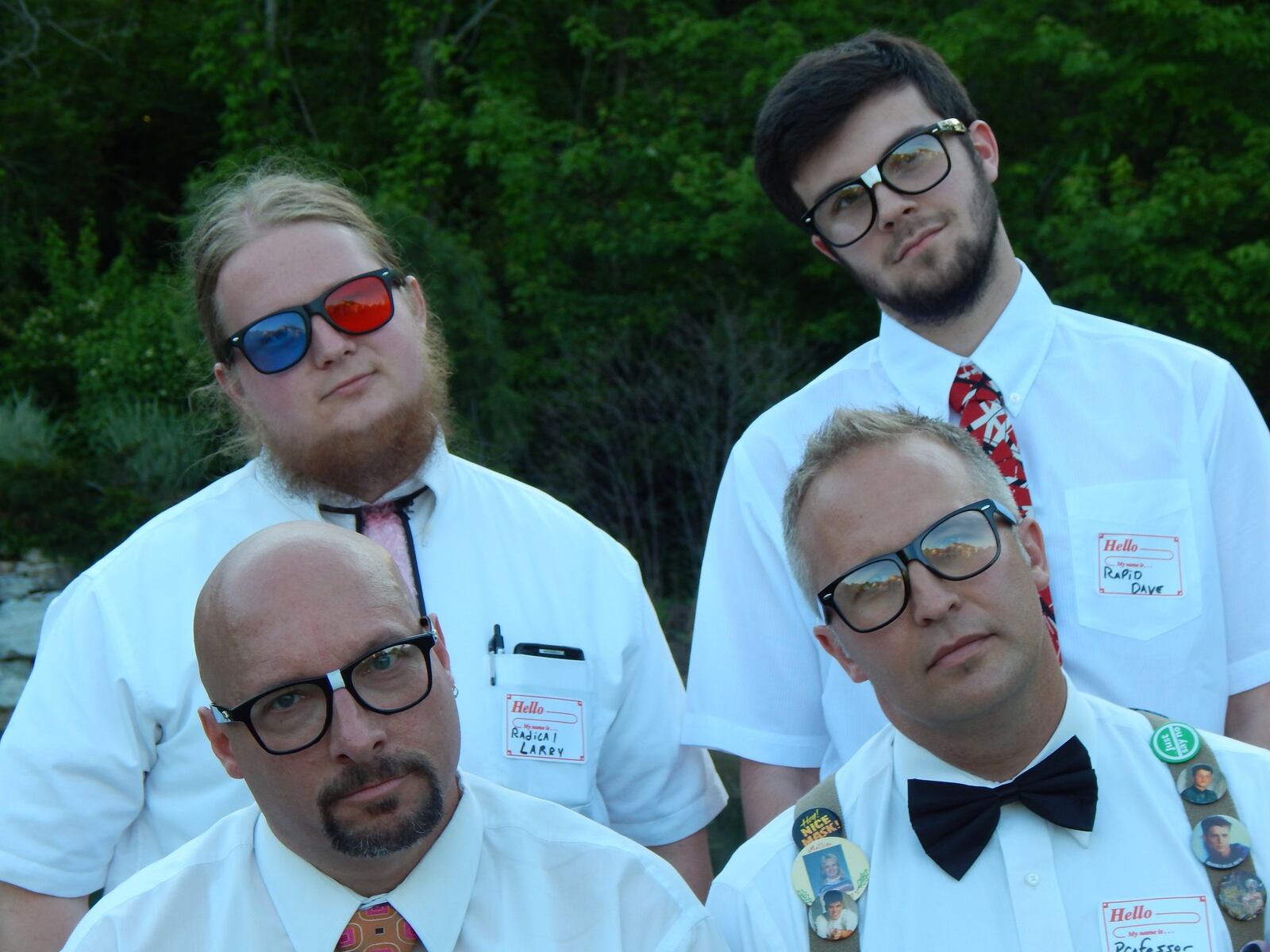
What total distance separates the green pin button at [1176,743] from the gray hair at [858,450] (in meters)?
0.42

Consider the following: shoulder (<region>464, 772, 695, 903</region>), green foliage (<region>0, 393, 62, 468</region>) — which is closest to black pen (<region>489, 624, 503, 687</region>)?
shoulder (<region>464, 772, 695, 903</region>)

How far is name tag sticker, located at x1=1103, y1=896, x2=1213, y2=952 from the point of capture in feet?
6.56

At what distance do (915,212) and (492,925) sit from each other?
162cm

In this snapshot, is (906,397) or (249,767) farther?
(906,397)

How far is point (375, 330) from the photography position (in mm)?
2809

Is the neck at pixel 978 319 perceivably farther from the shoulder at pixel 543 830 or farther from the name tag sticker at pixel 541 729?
the shoulder at pixel 543 830

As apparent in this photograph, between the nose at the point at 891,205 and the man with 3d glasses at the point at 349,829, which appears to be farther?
the nose at the point at 891,205

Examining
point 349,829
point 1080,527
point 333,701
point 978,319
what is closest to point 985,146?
point 978,319

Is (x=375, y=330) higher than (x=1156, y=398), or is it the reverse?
(x=375, y=330)

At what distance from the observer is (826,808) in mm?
2227

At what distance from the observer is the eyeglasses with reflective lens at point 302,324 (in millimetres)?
2754

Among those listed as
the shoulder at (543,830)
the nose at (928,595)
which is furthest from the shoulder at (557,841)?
the nose at (928,595)

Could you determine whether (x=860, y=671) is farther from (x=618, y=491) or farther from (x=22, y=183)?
(x=22, y=183)

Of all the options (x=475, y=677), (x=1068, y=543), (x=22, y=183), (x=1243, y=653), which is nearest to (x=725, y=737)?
(x=475, y=677)
